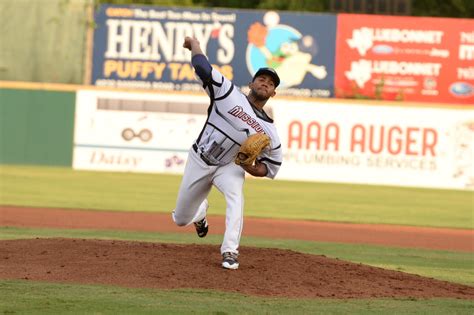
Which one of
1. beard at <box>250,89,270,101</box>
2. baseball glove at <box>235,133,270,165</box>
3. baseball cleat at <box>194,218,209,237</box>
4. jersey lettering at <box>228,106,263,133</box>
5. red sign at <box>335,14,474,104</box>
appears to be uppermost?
red sign at <box>335,14,474,104</box>

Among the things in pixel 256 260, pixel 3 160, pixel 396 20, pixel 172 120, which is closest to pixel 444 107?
pixel 396 20

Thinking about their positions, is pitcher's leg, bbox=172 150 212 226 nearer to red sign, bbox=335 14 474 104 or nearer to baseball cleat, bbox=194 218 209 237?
baseball cleat, bbox=194 218 209 237

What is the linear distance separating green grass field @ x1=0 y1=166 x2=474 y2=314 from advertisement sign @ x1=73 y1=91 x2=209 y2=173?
1.68 feet

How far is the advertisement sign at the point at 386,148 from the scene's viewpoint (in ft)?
77.8

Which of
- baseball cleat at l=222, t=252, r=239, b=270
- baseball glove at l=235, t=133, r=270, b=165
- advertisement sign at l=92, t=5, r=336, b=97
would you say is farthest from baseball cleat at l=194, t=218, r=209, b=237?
advertisement sign at l=92, t=5, r=336, b=97

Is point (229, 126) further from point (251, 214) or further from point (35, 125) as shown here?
point (35, 125)

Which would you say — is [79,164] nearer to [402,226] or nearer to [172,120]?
[172,120]

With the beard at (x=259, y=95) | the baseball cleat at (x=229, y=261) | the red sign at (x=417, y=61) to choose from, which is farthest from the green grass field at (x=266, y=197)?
the baseball cleat at (x=229, y=261)

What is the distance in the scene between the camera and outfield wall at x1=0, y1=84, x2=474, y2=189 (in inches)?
935

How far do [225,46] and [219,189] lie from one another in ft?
59.2

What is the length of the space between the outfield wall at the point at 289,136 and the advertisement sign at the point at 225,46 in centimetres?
225

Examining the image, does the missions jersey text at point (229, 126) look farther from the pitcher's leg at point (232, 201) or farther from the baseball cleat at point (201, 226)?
the baseball cleat at point (201, 226)

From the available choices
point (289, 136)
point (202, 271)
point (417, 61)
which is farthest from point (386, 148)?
point (202, 271)

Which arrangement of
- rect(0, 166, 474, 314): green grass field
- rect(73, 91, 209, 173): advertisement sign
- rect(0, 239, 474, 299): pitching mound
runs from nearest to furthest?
rect(0, 166, 474, 314): green grass field → rect(0, 239, 474, 299): pitching mound → rect(73, 91, 209, 173): advertisement sign
